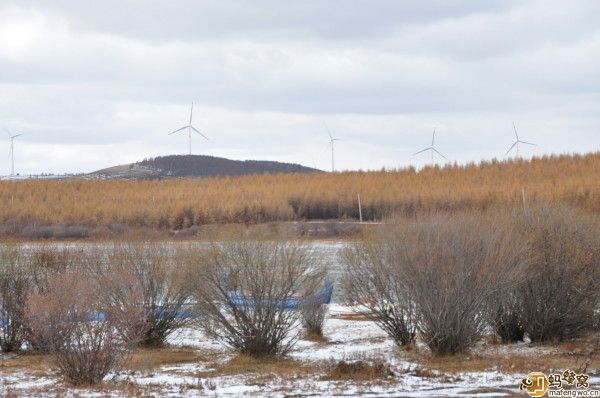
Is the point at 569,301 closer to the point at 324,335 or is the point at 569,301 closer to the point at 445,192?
the point at 324,335

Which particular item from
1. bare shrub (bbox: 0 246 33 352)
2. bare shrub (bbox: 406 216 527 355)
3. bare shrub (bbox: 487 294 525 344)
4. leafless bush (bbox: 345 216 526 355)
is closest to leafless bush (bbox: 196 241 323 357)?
leafless bush (bbox: 345 216 526 355)

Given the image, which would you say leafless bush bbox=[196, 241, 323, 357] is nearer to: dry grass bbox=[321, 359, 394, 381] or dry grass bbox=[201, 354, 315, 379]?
dry grass bbox=[201, 354, 315, 379]

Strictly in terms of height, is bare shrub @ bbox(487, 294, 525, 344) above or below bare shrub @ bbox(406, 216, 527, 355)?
below

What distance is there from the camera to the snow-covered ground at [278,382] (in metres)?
15.7

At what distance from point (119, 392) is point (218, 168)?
125143 mm

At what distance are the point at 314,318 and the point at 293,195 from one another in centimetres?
5676

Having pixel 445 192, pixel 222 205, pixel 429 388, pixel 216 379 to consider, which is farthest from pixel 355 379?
pixel 222 205

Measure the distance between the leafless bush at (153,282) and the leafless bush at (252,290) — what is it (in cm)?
134

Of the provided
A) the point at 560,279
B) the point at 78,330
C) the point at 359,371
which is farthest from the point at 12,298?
the point at 560,279

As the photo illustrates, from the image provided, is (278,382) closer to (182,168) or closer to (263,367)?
(263,367)

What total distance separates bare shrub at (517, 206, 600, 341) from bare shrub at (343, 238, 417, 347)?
283 cm

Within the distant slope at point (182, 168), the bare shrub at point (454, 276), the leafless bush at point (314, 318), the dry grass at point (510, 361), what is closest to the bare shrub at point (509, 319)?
the dry grass at point (510, 361)

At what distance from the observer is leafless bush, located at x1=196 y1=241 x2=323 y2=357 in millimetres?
19906

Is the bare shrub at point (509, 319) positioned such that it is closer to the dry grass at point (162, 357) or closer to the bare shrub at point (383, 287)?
the bare shrub at point (383, 287)
